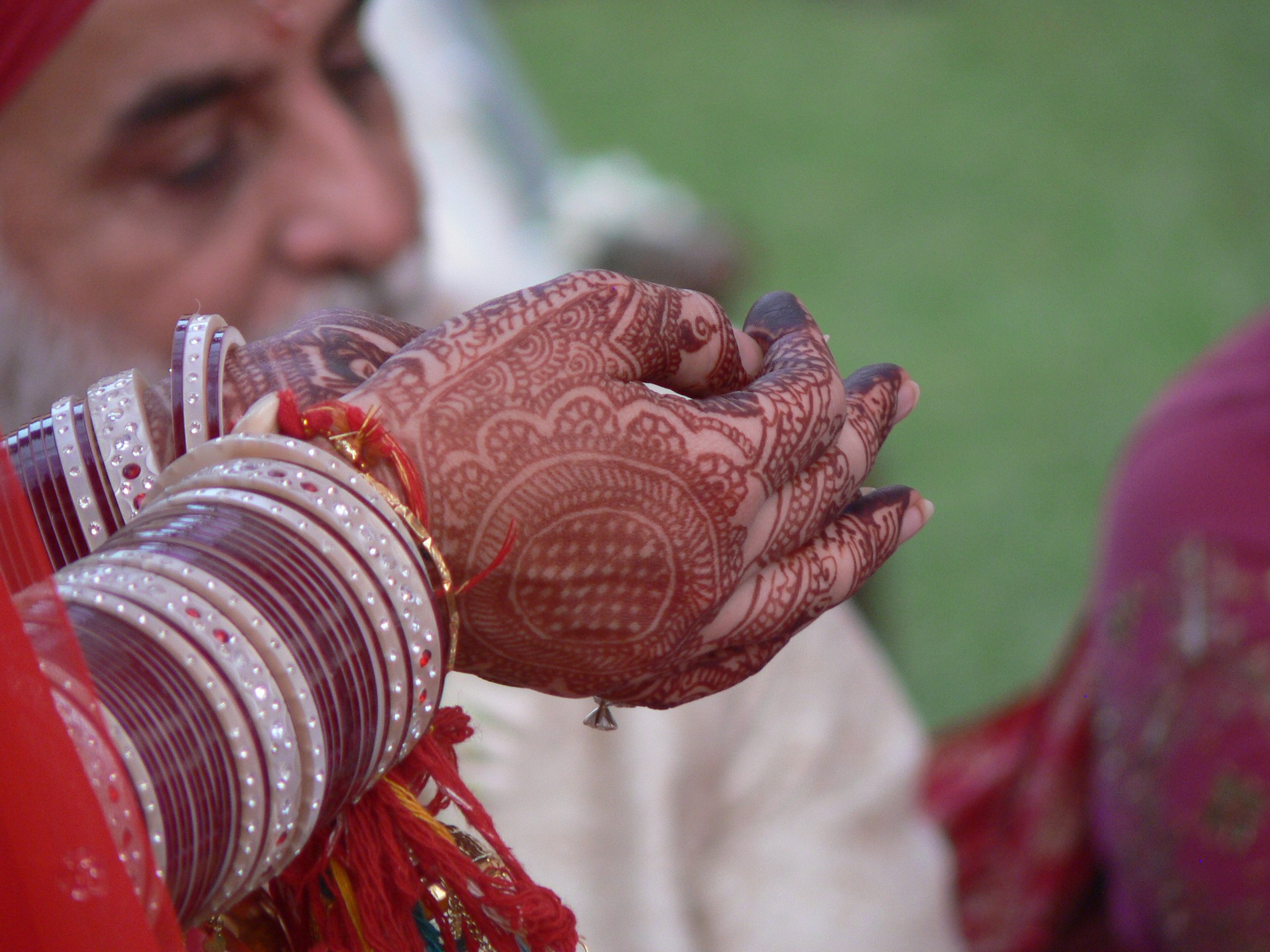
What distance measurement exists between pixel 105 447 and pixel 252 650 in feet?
0.36

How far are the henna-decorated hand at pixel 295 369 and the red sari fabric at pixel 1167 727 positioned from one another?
82 cm

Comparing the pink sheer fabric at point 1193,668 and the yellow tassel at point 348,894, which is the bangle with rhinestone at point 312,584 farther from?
the pink sheer fabric at point 1193,668

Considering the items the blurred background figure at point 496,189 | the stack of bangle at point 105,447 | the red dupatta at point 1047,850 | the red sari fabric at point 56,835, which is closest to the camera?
the red sari fabric at point 56,835

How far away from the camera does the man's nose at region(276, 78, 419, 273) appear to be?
0.96 meters

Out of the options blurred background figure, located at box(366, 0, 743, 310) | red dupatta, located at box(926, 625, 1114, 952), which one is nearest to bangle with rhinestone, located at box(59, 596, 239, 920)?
blurred background figure, located at box(366, 0, 743, 310)

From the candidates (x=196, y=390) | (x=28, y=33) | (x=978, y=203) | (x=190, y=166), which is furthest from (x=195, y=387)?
(x=978, y=203)

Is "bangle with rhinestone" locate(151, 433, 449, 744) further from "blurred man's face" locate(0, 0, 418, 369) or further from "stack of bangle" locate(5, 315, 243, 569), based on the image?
"blurred man's face" locate(0, 0, 418, 369)

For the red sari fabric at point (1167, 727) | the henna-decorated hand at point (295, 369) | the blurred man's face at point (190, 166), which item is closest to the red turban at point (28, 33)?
the blurred man's face at point (190, 166)

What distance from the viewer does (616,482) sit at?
1.32 feet

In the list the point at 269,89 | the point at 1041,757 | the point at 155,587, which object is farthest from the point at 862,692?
the point at 155,587

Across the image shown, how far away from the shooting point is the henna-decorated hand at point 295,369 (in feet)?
1.39

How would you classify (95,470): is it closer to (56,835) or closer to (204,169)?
(56,835)

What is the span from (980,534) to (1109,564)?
0.75m

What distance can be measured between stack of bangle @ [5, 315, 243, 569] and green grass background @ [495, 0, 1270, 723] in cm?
122
